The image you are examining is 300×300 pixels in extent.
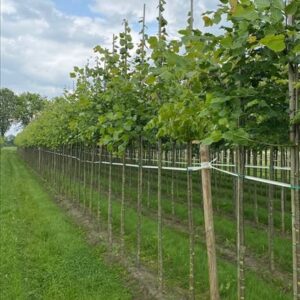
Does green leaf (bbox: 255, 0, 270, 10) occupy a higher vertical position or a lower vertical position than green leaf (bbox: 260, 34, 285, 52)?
higher

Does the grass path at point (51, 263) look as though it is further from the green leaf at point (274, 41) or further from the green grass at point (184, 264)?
the green leaf at point (274, 41)

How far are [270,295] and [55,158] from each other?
16.8 meters

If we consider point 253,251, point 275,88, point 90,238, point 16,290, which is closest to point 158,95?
point 275,88

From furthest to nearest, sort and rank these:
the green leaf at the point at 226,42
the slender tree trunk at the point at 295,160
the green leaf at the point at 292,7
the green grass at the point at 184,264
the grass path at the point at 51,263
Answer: the grass path at the point at 51,263 < the green grass at the point at 184,264 < the slender tree trunk at the point at 295,160 < the green leaf at the point at 226,42 < the green leaf at the point at 292,7

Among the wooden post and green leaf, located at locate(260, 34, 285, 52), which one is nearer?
green leaf, located at locate(260, 34, 285, 52)

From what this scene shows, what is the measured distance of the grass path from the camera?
640cm

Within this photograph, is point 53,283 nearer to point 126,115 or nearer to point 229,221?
point 126,115

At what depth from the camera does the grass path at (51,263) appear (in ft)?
21.0

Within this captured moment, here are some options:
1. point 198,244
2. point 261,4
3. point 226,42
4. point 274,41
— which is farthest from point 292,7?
point 198,244

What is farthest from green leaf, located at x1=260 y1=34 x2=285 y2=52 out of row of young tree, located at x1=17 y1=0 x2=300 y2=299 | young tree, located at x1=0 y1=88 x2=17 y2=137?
young tree, located at x1=0 y1=88 x2=17 y2=137

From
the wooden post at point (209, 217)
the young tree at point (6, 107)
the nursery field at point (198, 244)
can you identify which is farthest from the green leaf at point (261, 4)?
the young tree at point (6, 107)

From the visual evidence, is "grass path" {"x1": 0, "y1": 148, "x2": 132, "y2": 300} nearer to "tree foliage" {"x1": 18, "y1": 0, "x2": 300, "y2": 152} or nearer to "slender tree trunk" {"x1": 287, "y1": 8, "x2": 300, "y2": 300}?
"tree foliage" {"x1": 18, "y1": 0, "x2": 300, "y2": 152}

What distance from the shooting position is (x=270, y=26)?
2.81 meters

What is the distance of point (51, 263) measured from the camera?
779 centimetres
